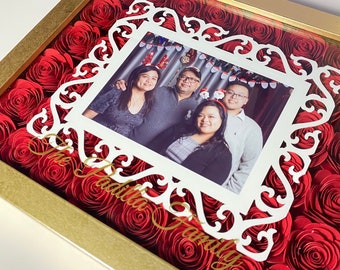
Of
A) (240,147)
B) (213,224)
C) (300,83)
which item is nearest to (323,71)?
(300,83)

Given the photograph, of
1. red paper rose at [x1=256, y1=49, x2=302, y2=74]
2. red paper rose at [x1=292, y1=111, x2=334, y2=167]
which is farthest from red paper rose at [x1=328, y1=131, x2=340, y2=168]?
red paper rose at [x1=256, y1=49, x2=302, y2=74]

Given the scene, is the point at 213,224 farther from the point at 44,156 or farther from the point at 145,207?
the point at 44,156

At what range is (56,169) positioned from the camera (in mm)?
556

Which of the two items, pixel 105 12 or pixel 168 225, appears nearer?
pixel 168 225

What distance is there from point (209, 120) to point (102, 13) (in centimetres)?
27

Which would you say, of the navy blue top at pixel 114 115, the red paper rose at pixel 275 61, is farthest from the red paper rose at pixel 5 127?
the red paper rose at pixel 275 61

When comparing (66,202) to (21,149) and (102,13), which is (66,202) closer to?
(21,149)

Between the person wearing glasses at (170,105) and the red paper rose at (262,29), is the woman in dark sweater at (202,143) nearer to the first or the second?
the person wearing glasses at (170,105)

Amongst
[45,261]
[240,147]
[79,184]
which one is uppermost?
[240,147]

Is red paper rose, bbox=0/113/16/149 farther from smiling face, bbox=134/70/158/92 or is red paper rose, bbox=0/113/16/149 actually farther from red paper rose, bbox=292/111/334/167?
red paper rose, bbox=292/111/334/167

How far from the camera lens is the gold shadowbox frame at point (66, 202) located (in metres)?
0.49

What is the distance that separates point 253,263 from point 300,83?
0.87 ft

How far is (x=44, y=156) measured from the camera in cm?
57

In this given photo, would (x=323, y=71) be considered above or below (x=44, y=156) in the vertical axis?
above
